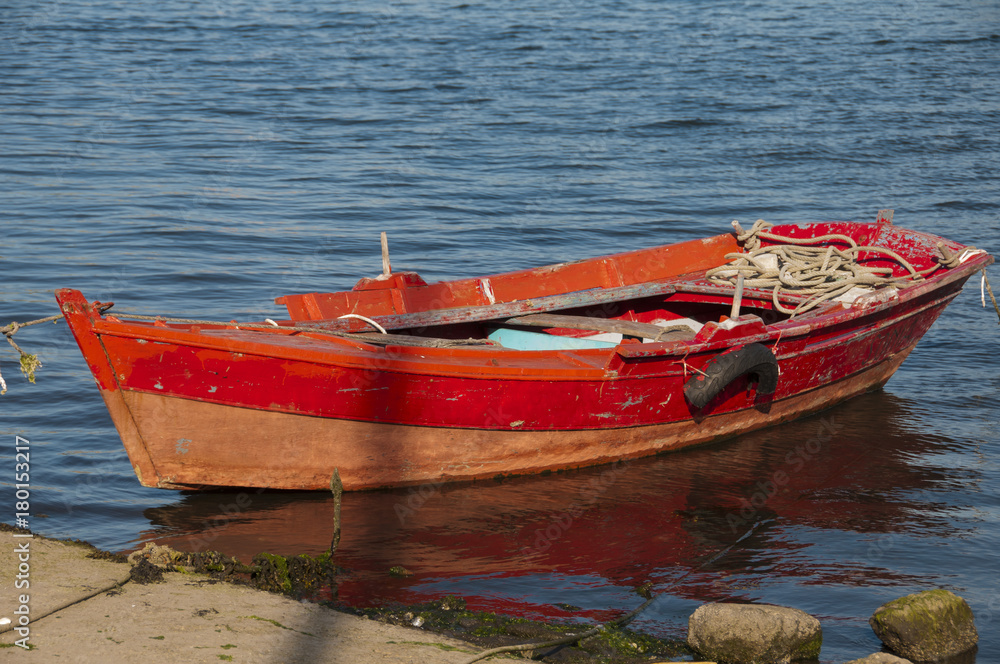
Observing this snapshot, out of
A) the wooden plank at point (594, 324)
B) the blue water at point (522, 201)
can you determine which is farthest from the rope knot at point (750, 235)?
the wooden plank at point (594, 324)

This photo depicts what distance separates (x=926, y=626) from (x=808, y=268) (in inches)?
164

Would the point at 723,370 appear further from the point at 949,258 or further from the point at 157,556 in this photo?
the point at 157,556

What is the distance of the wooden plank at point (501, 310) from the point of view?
6.85 meters

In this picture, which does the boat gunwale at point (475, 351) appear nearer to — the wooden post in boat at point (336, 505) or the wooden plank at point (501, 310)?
the wooden plank at point (501, 310)

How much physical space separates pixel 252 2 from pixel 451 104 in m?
12.8

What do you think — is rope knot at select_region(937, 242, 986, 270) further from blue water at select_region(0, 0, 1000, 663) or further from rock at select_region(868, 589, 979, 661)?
rock at select_region(868, 589, 979, 661)

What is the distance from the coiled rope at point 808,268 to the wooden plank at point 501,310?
0.81 metres

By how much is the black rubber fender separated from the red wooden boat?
1 centimetres

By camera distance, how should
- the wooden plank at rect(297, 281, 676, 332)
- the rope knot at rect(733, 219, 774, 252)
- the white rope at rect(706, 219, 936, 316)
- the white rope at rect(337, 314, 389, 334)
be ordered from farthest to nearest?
the rope knot at rect(733, 219, 774, 252), the white rope at rect(706, 219, 936, 316), the wooden plank at rect(297, 281, 676, 332), the white rope at rect(337, 314, 389, 334)

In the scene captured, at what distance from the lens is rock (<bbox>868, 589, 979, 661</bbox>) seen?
4645 mm

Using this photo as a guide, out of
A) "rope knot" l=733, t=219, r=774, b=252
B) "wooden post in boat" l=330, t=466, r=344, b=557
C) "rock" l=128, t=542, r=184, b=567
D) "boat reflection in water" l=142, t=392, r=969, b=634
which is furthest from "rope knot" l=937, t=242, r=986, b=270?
"rock" l=128, t=542, r=184, b=567

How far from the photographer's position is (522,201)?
13.7 m

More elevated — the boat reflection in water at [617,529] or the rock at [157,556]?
the rock at [157,556]

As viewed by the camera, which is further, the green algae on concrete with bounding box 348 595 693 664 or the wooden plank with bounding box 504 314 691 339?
the wooden plank with bounding box 504 314 691 339
